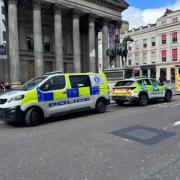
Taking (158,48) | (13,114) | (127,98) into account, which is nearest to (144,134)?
(13,114)

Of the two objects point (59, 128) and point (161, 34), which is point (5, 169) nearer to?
point (59, 128)

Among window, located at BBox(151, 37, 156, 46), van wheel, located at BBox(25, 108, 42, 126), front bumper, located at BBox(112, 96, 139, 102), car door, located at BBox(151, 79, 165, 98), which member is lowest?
van wheel, located at BBox(25, 108, 42, 126)

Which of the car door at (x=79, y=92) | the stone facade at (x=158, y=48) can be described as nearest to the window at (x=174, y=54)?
the stone facade at (x=158, y=48)

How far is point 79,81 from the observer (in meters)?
10.0

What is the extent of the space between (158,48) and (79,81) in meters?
48.4

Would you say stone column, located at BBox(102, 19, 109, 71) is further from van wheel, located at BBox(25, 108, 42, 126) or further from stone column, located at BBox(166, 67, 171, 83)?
stone column, located at BBox(166, 67, 171, 83)

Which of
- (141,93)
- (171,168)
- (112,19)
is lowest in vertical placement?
(171,168)

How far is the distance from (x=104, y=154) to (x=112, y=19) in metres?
30.4

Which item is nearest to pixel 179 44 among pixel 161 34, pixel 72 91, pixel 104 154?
pixel 161 34

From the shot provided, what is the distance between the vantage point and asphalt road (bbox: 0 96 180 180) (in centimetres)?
399

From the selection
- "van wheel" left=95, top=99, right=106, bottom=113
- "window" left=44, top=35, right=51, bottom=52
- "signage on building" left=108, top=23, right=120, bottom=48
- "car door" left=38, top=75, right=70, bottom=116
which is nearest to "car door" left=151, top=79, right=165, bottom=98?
"van wheel" left=95, top=99, right=106, bottom=113

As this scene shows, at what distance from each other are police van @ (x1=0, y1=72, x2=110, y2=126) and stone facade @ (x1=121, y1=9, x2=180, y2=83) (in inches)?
1715

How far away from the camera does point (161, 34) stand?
53.5m

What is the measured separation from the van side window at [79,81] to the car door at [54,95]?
46cm
